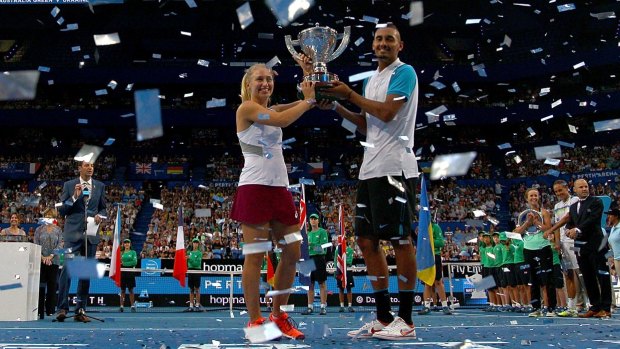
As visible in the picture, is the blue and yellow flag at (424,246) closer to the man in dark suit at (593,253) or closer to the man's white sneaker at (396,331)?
the man in dark suit at (593,253)

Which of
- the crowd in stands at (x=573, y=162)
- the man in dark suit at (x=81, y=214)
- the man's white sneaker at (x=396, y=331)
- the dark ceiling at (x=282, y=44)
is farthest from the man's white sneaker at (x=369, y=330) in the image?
the dark ceiling at (x=282, y=44)

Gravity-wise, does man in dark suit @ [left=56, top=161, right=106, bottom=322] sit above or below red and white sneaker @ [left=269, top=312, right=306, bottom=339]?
above

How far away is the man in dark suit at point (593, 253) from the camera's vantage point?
666 centimetres

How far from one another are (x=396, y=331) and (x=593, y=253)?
14.0ft

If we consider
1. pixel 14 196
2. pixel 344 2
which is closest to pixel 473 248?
pixel 344 2

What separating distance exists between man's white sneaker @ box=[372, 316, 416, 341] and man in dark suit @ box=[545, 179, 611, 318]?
4075mm

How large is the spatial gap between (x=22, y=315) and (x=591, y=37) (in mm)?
26886

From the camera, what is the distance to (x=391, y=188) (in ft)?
11.5

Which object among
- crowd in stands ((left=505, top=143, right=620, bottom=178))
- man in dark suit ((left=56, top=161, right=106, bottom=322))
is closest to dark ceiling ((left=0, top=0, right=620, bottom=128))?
crowd in stands ((left=505, top=143, right=620, bottom=178))

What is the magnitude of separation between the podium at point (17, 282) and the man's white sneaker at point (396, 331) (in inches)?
220

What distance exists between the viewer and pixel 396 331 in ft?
11.0

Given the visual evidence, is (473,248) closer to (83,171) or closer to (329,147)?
(329,147)

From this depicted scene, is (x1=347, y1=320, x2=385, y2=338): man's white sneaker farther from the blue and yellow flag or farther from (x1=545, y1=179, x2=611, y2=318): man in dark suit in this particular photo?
the blue and yellow flag

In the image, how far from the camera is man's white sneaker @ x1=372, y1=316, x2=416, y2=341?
10.9 ft
